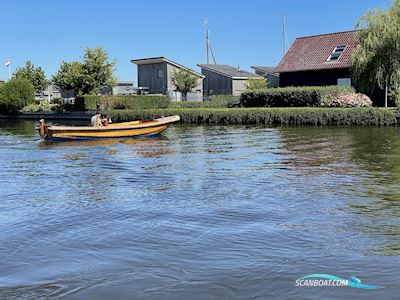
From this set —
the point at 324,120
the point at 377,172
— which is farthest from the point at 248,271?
the point at 324,120

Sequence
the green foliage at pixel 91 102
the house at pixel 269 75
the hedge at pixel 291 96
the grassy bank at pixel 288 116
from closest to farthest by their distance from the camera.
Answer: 1. the grassy bank at pixel 288 116
2. the hedge at pixel 291 96
3. the green foliage at pixel 91 102
4. the house at pixel 269 75

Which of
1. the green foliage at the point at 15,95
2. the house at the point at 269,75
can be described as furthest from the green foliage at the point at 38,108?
the house at the point at 269,75

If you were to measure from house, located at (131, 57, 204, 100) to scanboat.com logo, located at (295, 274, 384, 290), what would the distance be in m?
50.5

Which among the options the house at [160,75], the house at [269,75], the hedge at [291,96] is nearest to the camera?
the hedge at [291,96]

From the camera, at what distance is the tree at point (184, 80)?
180 feet

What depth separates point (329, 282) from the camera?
5328 mm

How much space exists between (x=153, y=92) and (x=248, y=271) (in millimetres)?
54726

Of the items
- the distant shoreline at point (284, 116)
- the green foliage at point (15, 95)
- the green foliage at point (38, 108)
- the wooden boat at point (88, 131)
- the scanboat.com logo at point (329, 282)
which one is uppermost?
the green foliage at point (15, 95)

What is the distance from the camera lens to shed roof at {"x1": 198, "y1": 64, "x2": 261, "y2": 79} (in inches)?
2319

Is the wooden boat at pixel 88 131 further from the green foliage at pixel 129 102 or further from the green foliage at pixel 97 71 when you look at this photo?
the green foliage at pixel 97 71

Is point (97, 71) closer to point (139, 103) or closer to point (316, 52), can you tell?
point (139, 103)

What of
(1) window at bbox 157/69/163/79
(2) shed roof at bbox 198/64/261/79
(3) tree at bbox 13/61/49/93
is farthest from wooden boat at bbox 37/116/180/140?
(3) tree at bbox 13/61/49/93

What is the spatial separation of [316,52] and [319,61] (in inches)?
65.0

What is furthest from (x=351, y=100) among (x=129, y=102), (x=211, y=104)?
(x=129, y=102)
